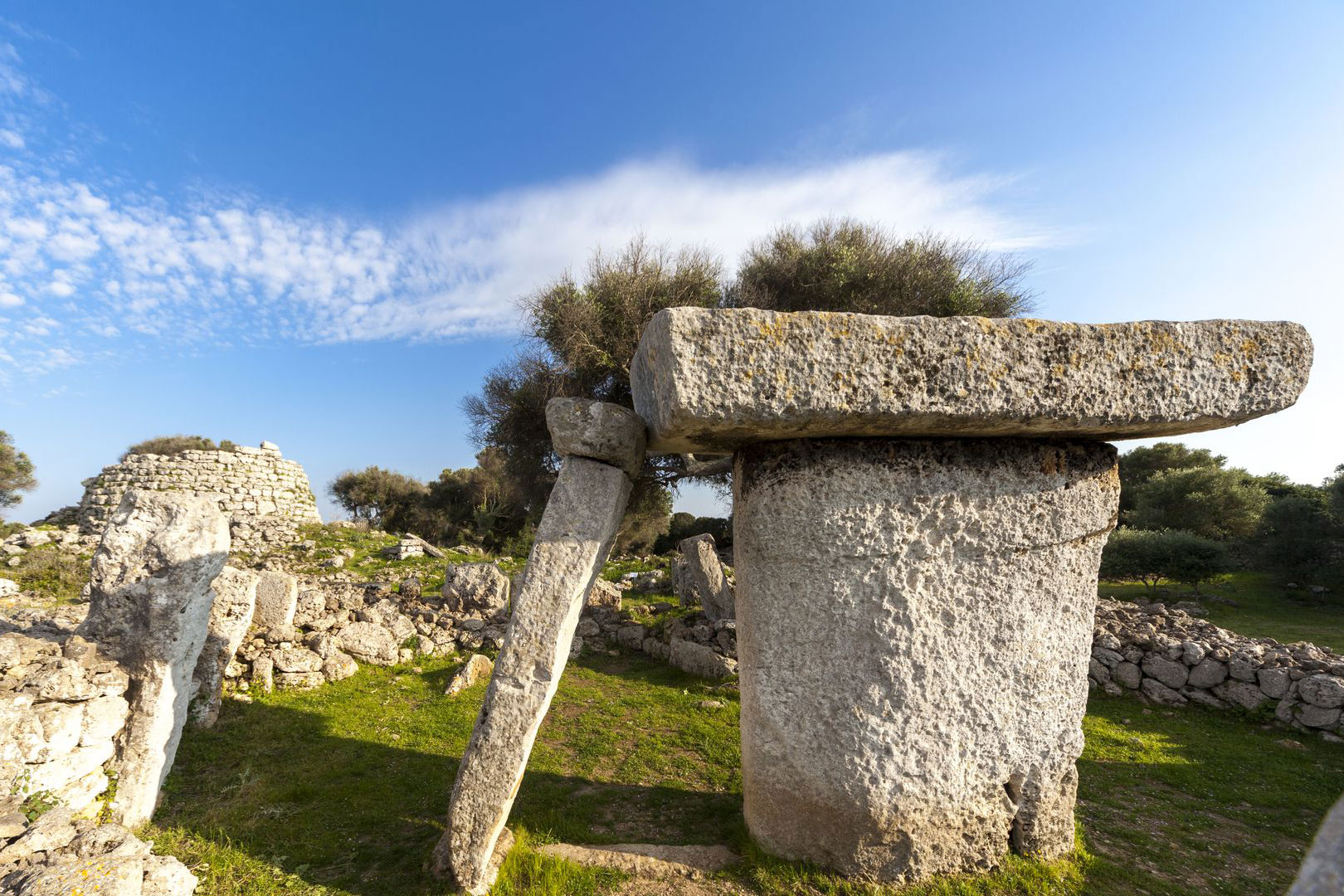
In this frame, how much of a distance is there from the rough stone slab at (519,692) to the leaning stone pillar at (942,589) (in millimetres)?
824

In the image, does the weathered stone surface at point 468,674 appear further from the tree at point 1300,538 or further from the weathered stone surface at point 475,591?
the tree at point 1300,538

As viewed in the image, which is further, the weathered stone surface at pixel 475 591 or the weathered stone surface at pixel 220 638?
the weathered stone surface at pixel 475 591

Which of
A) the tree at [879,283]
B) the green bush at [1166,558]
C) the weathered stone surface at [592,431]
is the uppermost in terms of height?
the tree at [879,283]

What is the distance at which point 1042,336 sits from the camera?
3.12 meters

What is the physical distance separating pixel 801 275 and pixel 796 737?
36.1 ft

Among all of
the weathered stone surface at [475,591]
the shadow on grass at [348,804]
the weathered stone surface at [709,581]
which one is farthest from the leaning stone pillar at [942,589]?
the weathered stone surface at [475,591]

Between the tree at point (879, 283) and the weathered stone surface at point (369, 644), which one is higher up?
the tree at point (879, 283)

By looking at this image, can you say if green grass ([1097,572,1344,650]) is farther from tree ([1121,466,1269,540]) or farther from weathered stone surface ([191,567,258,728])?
weathered stone surface ([191,567,258,728])

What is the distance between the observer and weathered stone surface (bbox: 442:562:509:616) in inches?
383

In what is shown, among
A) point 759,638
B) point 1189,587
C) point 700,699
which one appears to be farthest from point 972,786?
point 1189,587

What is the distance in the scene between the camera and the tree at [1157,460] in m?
22.1

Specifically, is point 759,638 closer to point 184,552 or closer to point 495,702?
point 495,702

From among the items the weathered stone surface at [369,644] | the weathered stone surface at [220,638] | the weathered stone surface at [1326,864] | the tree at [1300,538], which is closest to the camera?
the weathered stone surface at [1326,864]

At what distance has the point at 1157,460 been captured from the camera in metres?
23.5
